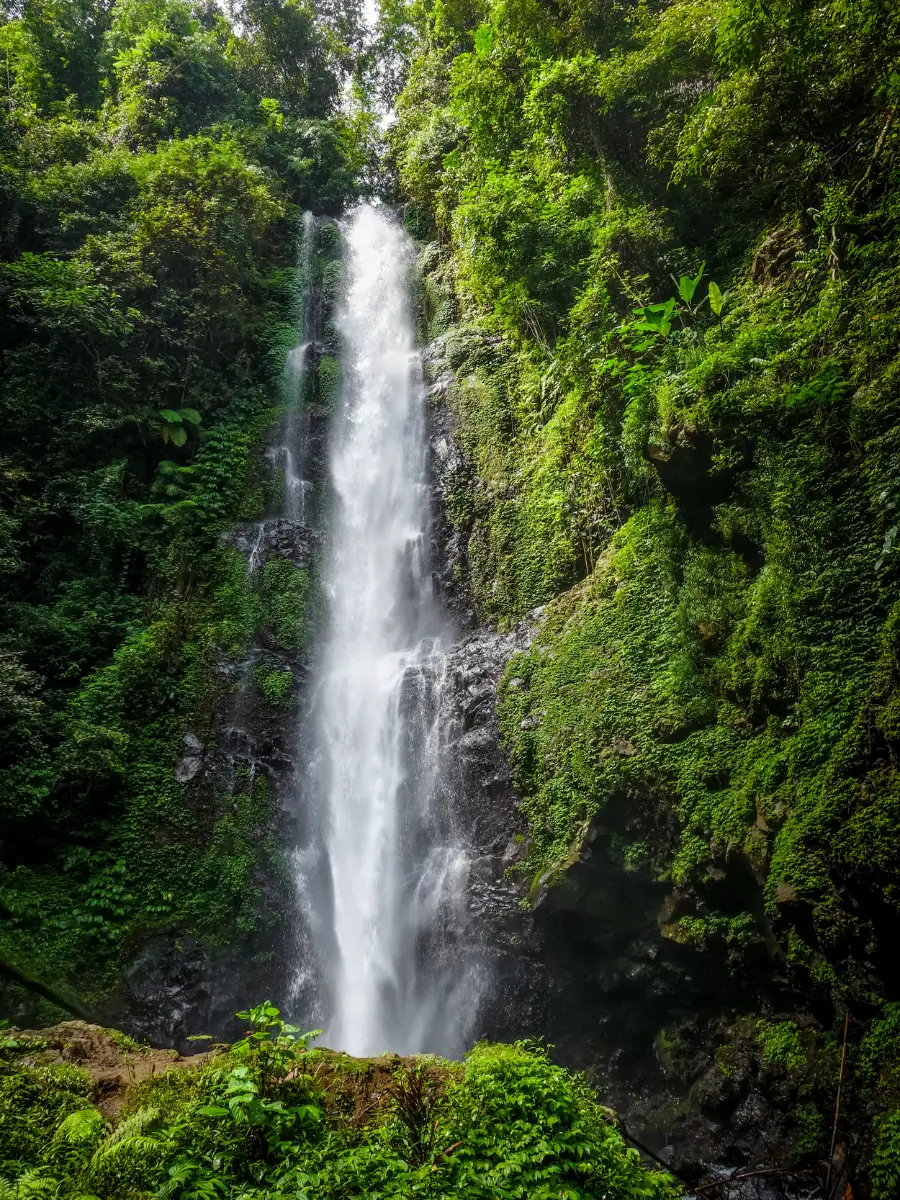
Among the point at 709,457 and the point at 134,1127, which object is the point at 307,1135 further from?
the point at 709,457

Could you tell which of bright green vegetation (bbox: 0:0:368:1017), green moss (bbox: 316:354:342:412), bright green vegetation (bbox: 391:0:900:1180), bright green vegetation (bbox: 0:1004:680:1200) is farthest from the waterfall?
bright green vegetation (bbox: 0:1004:680:1200)

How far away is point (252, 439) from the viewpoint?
14.6m

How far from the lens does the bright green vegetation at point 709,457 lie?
218 inches

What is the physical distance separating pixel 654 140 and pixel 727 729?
8920mm

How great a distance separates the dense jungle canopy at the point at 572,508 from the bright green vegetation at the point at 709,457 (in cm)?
5

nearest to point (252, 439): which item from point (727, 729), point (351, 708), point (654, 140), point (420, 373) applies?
point (420, 373)

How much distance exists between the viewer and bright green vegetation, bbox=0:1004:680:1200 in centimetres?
300

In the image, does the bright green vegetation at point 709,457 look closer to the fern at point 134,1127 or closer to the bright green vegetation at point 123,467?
the fern at point 134,1127

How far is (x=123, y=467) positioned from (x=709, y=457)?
1067 cm

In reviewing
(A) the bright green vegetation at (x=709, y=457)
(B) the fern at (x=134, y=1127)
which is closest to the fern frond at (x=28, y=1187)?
(B) the fern at (x=134, y=1127)

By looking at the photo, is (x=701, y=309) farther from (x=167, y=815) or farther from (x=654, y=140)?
(x=167, y=815)

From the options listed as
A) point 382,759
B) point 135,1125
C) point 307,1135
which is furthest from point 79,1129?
point 382,759

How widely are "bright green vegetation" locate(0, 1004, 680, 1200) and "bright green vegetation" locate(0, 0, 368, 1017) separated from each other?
264cm

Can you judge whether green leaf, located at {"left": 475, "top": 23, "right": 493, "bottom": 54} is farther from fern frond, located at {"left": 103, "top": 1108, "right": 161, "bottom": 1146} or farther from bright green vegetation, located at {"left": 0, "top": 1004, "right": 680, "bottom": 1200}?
fern frond, located at {"left": 103, "top": 1108, "right": 161, "bottom": 1146}
